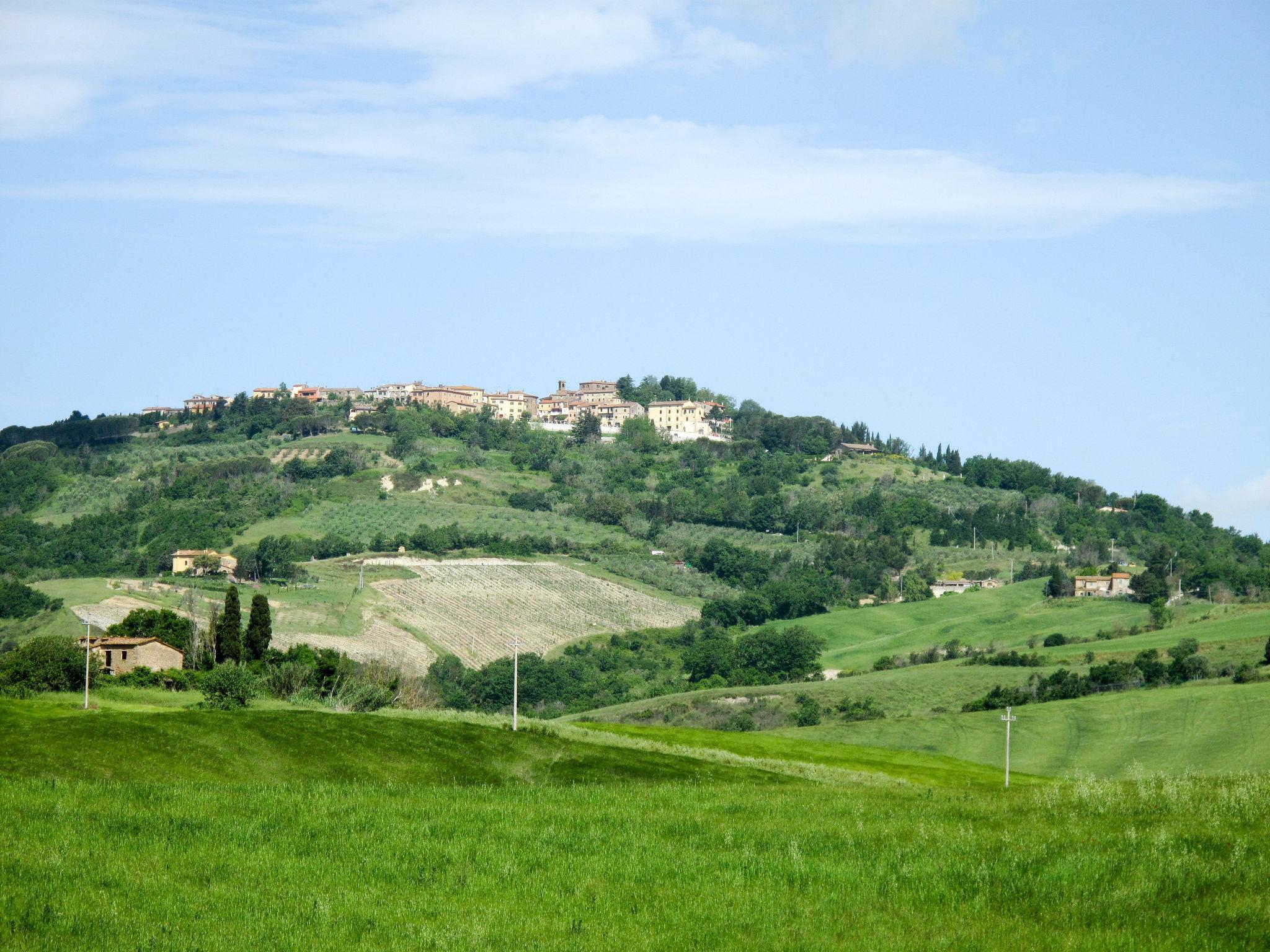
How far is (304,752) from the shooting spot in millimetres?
30500

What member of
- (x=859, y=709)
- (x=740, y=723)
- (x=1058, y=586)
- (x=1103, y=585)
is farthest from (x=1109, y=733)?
(x=1103, y=585)

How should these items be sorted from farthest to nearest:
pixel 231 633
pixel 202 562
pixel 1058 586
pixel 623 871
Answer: pixel 1058 586, pixel 202 562, pixel 231 633, pixel 623 871

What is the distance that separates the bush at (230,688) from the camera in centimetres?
4369

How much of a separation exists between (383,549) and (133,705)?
3871 inches

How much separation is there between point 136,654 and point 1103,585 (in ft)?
354

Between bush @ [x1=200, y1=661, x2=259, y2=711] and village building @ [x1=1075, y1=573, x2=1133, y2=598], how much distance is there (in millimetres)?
111139

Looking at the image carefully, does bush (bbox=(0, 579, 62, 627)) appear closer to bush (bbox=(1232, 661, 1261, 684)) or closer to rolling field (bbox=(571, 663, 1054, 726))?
rolling field (bbox=(571, 663, 1054, 726))

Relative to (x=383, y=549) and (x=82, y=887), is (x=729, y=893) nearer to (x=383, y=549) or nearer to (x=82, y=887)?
(x=82, y=887)

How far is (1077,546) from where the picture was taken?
178m

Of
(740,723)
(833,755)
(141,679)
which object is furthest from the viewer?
(740,723)

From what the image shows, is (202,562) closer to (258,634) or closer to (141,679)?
(258,634)

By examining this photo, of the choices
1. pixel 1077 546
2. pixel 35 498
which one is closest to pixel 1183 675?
pixel 1077 546

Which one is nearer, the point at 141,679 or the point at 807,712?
the point at 141,679

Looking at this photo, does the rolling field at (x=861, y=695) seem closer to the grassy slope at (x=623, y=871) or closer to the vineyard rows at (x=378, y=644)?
the vineyard rows at (x=378, y=644)
